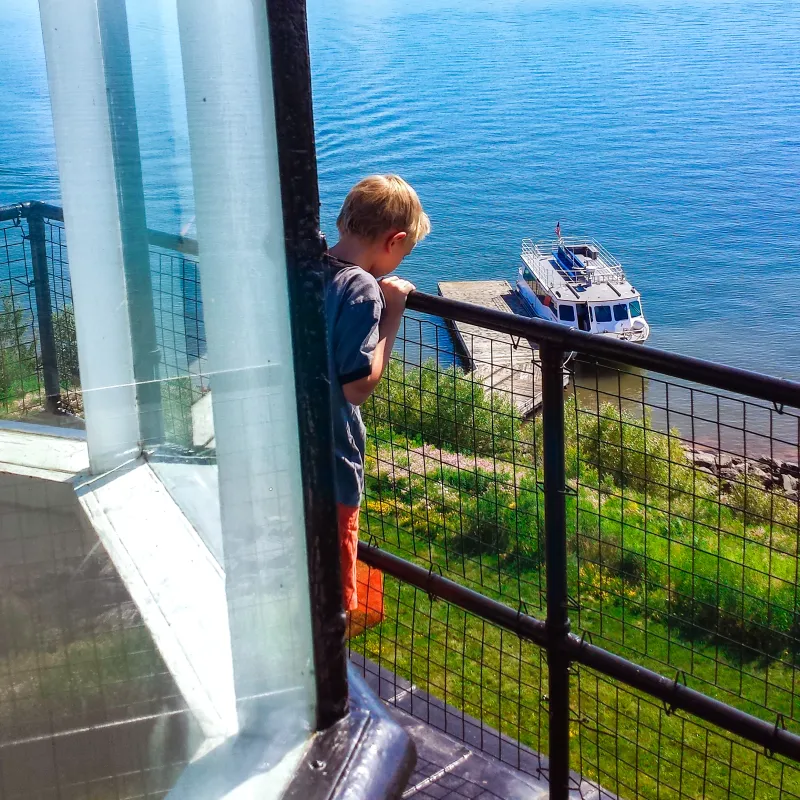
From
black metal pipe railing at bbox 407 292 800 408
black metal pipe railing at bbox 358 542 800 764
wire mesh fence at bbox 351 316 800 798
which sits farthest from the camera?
wire mesh fence at bbox 351 316 800 798

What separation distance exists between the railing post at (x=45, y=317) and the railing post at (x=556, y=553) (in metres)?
0.95

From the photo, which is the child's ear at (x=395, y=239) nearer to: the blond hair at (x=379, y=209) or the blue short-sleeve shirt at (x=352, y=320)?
the blond hair at (x=379, y=209)

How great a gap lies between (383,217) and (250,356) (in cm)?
81

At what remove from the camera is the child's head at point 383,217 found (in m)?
1.46

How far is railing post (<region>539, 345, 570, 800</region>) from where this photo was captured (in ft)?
4.99

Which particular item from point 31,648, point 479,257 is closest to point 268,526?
point 31,648

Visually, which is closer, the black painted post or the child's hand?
the black painted post

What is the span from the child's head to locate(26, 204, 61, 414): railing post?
85cm

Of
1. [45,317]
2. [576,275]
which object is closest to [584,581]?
[45,317]

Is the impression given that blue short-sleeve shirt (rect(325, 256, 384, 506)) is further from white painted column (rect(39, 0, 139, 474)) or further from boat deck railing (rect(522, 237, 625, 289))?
boat deck railing (rect(522, 237, 625, 289))

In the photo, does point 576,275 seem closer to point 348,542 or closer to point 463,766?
point 463,766

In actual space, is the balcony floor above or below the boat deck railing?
above

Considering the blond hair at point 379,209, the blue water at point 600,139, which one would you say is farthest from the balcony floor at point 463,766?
the blue water at point 600,139

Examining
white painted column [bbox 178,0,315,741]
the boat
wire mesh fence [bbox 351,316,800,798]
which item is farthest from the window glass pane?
the boat
